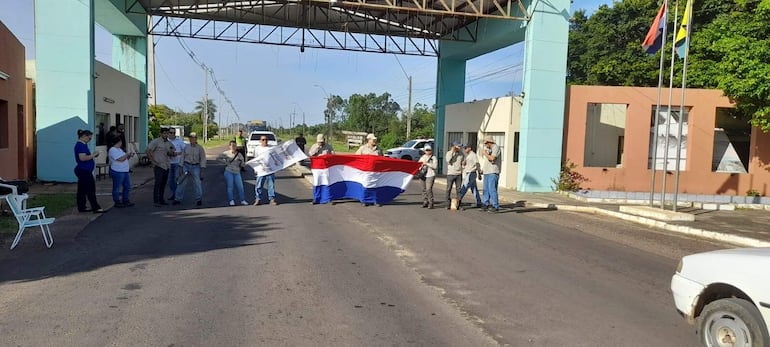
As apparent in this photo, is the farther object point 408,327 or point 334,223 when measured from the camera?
point 334,223

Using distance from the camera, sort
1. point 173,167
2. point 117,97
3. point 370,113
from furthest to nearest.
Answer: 1. point 370,113
2. point 117,97
3. point 173,167

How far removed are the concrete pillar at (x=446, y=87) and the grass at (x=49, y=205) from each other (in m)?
19.0

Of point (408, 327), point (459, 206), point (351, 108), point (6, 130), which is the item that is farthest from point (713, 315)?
point (351, 108)

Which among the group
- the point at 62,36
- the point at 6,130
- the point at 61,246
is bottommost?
the point at 61,246

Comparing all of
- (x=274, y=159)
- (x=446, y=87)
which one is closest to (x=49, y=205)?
(x=274, y=159)

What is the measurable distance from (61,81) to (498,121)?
15201 mm

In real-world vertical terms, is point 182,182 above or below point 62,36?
below

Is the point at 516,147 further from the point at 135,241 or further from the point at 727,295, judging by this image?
the point at 727,295

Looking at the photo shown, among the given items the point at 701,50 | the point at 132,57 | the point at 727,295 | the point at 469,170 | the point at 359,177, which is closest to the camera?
the point at 727,295

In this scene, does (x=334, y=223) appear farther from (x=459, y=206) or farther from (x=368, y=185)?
(x=459, y=206)

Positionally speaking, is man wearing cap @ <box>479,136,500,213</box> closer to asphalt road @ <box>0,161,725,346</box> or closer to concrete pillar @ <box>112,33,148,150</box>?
asphalt road @ <box>0,161,725,346</box>

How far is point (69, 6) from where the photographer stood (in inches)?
683

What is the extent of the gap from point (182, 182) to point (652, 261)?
34.2ft

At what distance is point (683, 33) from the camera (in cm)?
1495
